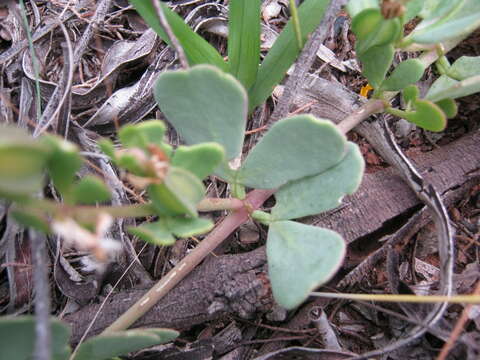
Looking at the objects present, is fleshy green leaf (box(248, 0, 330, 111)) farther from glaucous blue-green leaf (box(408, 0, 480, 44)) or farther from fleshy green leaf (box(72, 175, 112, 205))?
fleshy green leaf (box(72, 175, 112, 205))

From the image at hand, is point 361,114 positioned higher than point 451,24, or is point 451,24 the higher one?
point 451,24

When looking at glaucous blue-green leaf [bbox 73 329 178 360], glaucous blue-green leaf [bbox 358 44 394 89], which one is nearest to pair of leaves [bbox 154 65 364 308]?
glaucous blue-green leaf [bbox 73 329 178 360]

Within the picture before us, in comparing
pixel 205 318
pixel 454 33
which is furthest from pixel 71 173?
pixel 454 33

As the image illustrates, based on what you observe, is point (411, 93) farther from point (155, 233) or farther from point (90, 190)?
point (90, 190)

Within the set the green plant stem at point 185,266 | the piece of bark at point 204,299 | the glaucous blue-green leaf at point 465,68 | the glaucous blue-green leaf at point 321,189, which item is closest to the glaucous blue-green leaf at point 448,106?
the glaucous blue-green leaf at point 465,68

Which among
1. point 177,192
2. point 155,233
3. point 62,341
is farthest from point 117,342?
point 177,192

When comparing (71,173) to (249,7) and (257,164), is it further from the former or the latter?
(249,7)
